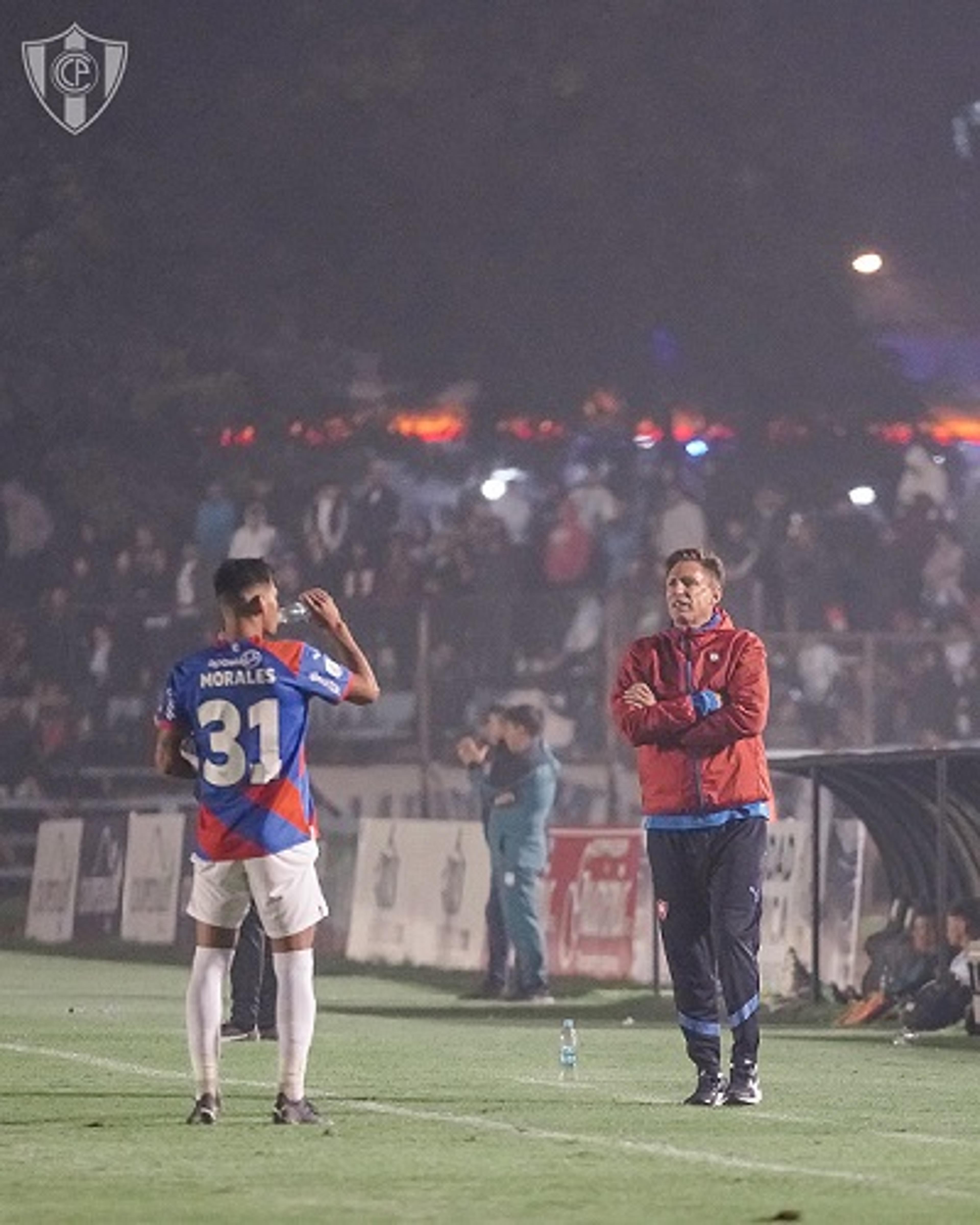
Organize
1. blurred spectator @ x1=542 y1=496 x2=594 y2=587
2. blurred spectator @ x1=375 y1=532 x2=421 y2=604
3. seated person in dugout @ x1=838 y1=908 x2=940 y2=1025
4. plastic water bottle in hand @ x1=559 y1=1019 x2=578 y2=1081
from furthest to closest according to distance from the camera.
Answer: blurred spectator @ x1=542 y1=496 x2=594 y2=587
blurred spectator @ x1=375 y1=532 x2=421 y2=604
seated person in dugout @ x1=838 y1=908 x2=940 y2=1025
plastic water bottle in hand @ x1=559 y1=1019 x2=578 y2=1081

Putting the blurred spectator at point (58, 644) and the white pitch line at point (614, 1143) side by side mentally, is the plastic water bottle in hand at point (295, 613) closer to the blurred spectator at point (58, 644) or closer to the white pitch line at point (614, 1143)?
the white pitch line at point (614, 1143)

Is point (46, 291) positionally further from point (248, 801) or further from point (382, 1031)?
point (248, 801)

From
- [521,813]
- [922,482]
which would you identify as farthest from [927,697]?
[922,482]

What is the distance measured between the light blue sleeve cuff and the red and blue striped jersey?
5.55 feet

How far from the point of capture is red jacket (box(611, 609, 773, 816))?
1259cm

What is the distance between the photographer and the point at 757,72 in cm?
5844

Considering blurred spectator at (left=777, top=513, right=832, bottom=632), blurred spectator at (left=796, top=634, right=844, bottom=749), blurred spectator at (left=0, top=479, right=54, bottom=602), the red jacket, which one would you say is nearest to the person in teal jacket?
blurred spectator at (left=796, top=634, right=844, bottom=749)

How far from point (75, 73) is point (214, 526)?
1606cm

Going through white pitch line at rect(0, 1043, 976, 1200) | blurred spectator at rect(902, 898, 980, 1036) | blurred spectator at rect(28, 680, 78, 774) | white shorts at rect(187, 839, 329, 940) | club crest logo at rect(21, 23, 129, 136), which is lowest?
white pitch line at rect(0, 1043, 976, 1200)

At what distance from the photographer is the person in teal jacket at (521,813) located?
2342 centimetres

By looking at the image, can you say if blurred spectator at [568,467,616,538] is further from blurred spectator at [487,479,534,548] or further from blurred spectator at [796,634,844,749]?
blurred spectator at [796,634,844,749]

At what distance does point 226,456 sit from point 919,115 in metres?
15.0

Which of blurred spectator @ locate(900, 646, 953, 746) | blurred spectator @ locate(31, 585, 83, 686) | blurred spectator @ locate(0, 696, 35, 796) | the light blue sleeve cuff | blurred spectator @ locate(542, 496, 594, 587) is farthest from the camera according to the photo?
blurred spectator @ locate(542, 496, 594, 587)

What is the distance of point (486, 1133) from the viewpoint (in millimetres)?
11219
